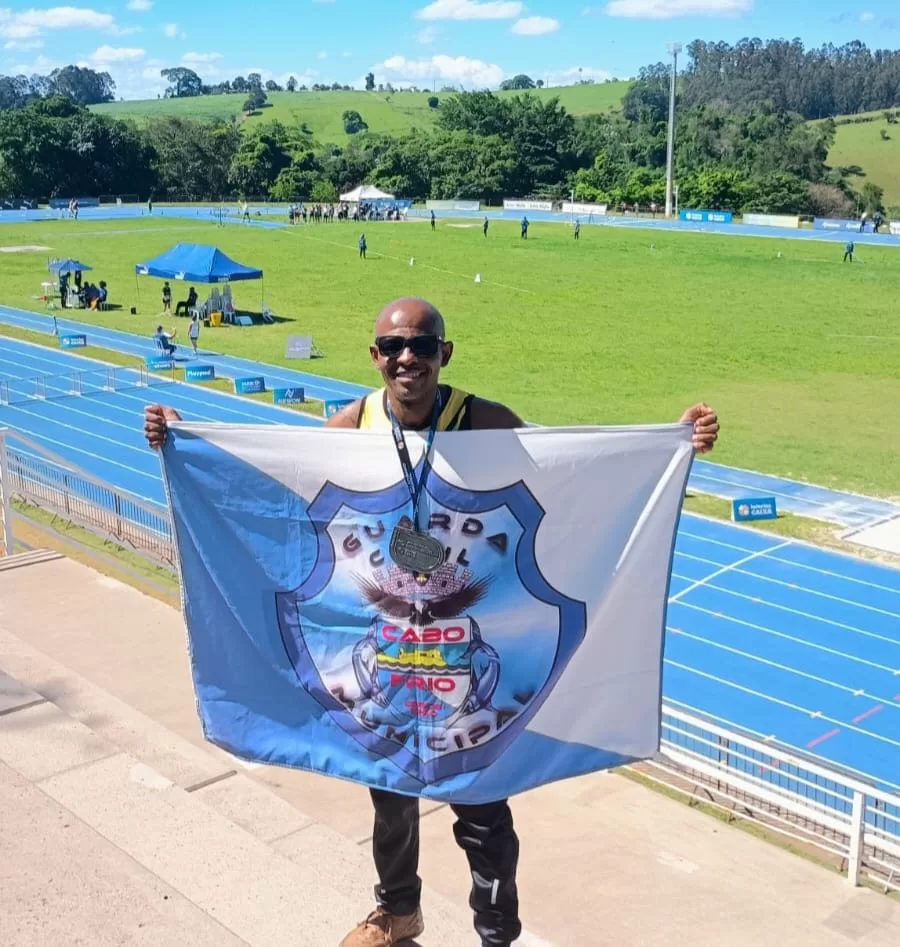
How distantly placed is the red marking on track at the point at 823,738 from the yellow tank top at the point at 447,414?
Answer: 717 cm

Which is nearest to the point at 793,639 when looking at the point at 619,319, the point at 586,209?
the point at 619,319

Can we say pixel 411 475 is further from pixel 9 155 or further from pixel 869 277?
pixel 9 155

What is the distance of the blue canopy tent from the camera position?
93.3 ft

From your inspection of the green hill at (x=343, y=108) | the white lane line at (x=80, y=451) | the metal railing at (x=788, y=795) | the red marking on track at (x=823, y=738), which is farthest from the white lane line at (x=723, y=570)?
the green hill at (x=343, y=108)

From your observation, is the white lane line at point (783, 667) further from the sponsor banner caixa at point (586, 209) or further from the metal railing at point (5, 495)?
the sponsor banner caixa at point (586, 209)

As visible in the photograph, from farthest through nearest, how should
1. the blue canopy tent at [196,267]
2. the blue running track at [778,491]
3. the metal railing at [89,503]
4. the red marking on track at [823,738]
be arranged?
1. the blue canopy tent at [196,267]
2. the blue running track at [778,491]
3. the metal railing at [89,503]
4. the red marking on track at [823,738]

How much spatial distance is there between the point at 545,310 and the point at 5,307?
16.4 m

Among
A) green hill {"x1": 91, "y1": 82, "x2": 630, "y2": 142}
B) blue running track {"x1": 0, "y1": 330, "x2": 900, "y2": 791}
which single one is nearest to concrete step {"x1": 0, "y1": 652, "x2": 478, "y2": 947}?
blue running track {"x1": 0, "y1": 330, "x2": 900, "y2": 791}

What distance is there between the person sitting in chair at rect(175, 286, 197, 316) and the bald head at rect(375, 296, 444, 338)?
28.7m

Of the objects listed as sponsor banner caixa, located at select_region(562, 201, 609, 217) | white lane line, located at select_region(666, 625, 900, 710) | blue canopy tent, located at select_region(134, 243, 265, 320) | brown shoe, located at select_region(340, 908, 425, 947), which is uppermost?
sponsor banner caixa, located at select_region(562, 201, 609, 217)

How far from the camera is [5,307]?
113 ft

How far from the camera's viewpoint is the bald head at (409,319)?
126 inches

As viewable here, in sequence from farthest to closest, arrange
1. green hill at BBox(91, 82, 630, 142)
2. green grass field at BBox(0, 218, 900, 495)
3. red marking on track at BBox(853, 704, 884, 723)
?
green hill at BBox(91, 82, 630, 142)
green grass field at BBox(0, 218, 900, 495)
red marking on track at BBox(853, 704, 884, 723)

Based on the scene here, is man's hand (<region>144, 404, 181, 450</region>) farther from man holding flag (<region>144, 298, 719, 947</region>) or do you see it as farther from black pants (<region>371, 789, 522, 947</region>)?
black pants (<region>371, 789, 522, 947</region>)
